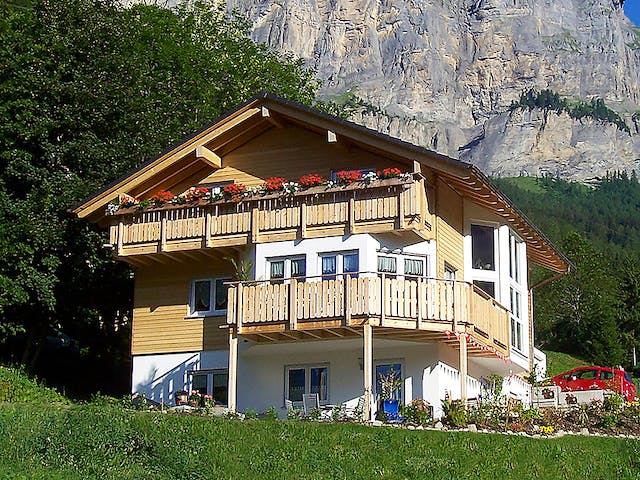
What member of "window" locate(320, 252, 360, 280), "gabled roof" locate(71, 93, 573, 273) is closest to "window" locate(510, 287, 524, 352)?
"gabled roof" locate(71, 93, 573, 273)

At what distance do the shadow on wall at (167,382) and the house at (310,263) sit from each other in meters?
0.04

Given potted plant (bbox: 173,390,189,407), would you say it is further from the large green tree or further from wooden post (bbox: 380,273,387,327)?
wooden post (bbox: 380,273,387,327)

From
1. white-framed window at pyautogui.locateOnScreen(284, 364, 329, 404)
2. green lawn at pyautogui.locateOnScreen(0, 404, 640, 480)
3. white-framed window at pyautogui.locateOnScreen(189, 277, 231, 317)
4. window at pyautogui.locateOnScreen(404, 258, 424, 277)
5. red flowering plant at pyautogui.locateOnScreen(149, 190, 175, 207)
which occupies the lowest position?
green lawn at pyautogui.locateOnScreen(0, 404, 640, 480)

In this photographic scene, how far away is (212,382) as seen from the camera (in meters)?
29.5

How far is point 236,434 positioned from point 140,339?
10829 mm

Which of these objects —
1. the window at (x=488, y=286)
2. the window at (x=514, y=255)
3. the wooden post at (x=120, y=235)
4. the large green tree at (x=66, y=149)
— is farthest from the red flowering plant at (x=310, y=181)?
the large green tree at (x=66, y=149)

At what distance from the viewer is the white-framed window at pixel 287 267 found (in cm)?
2798

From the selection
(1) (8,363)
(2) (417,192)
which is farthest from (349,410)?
(1) (8,363)

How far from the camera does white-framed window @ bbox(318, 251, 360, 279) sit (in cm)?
2730

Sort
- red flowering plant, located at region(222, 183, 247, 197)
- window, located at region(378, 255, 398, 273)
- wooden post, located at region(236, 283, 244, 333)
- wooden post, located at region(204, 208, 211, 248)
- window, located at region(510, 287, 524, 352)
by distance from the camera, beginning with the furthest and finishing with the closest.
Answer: window, located at region(510, 287, 524, 352) < wooden post, located at region(204, 208, 211, 248) < red flowering plant, located at region(222, 183, 247, 197) < window, located at region(378, 255, 398, 273) < wooden post, located at region(236, 283, 244, 333)

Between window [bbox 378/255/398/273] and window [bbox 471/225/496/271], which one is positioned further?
window [bbox 471/225/496/271]

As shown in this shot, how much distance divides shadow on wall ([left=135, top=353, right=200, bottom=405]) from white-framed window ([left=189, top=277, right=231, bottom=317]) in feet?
4.12

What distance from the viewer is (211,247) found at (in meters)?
28.8

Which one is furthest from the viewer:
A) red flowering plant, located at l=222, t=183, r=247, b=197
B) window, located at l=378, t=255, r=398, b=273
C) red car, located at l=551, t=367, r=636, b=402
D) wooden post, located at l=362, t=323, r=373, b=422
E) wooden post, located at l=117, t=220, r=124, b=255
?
red car, located at l=551, t=367, r=636, b=402
